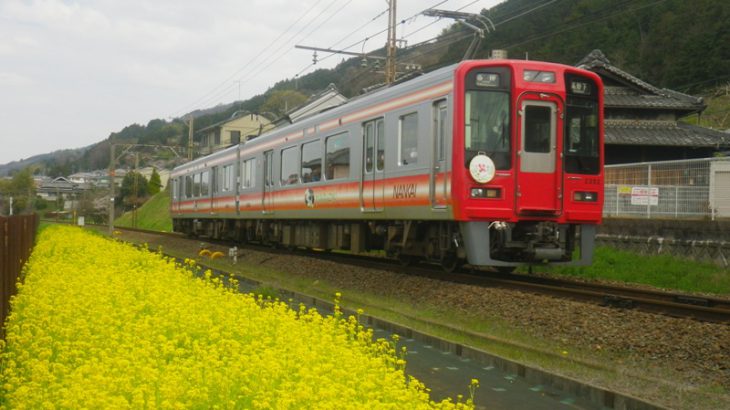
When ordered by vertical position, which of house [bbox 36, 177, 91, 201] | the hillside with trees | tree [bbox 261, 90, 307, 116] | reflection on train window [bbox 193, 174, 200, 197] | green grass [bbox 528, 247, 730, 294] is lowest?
green grass [bbox 528, 247, 730, 294]

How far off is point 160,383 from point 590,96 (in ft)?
28.6

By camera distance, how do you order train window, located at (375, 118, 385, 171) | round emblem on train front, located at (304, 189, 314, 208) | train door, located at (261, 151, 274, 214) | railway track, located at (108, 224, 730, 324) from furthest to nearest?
train door, located at (261, 151, 274, 214) < round emblem on train front, located at (304, 189, 314, 208) < train window, located at (375, 118, 385, 171) < railway track, located at (108, 224, 730, 324)

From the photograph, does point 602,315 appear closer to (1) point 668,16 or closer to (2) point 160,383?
(2) point 160,383

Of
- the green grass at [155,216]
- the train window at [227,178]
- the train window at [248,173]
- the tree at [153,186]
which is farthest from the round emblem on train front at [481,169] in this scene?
the tree at [153,186]

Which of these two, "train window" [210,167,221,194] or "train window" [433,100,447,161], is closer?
"train window" [433,100,447,161]

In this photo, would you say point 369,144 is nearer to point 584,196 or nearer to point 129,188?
point 584,196

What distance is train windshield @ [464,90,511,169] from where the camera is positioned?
10.7 metres

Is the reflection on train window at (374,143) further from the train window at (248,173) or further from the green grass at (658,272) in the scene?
the train window at (248,173)

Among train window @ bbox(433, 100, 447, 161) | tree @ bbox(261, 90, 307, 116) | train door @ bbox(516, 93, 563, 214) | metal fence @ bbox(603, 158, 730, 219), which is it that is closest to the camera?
train door @ bbox(516, 93, 563, 214)

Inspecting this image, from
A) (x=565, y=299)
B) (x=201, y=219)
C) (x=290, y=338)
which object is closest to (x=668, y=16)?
(x=201, y=219)

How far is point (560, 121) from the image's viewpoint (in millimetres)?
11141

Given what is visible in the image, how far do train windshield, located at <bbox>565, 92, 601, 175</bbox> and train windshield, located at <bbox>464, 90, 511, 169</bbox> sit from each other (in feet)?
3.38

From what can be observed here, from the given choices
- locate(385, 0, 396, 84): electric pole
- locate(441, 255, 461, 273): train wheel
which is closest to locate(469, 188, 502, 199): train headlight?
locate(441, 255, 461, 273): train wheel

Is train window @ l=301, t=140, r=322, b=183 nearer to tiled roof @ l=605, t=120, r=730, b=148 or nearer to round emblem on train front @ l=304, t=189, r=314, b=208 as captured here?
round emblem on train front @ l=304, t=189, r=314, b=208
